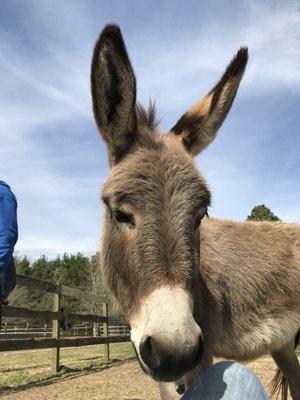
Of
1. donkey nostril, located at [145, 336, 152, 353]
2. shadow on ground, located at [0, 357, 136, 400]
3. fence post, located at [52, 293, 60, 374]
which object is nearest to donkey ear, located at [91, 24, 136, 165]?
donkey nostril, located at [145, 336, 152, 353]

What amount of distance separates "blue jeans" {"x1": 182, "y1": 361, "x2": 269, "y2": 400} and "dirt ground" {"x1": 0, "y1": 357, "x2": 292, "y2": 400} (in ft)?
16.1

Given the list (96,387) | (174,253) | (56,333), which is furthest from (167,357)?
(56,333)

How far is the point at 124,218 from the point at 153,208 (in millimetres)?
232

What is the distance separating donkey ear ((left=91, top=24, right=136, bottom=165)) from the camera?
284 centimetres

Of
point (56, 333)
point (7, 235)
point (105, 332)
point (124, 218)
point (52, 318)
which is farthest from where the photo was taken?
point (105, 332)

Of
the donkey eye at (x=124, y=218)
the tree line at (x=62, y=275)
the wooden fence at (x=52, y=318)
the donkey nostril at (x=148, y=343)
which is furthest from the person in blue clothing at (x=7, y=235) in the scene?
the tree line at (x=62, y=275)

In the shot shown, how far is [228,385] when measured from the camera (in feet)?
5.23

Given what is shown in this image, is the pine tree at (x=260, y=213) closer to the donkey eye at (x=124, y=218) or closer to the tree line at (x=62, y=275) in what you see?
the tree line at (x=62, y=275)

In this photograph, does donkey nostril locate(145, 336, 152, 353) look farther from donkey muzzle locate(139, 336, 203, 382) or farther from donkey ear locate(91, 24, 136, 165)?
donkey ear locate(91, 24, 136, 165)

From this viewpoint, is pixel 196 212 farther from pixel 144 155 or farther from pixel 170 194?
pixel 144 155

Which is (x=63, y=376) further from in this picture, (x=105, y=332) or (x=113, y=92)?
(x=113, y=92)

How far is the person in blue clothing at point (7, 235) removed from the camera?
327 centimetres

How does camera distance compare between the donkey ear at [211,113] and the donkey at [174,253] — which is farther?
the donkey ear at [211,113]

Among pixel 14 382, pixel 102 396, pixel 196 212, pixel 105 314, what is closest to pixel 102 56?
pixel 196 212
